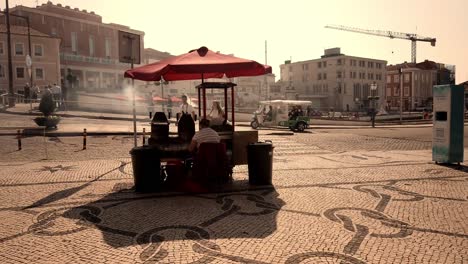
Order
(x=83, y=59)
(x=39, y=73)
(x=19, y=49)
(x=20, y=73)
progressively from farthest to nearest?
(x=83, y=59), (x=39, y=73), (x=19, y=49), (x=20, y=73)

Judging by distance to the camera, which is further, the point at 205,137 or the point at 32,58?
the point at 32,58

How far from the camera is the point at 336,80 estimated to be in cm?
8681

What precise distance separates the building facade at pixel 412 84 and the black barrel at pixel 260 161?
91710 mm

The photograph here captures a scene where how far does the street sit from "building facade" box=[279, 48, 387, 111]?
241ft

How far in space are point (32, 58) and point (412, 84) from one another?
283 feet

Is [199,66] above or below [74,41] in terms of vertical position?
below

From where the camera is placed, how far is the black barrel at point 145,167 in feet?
23.6

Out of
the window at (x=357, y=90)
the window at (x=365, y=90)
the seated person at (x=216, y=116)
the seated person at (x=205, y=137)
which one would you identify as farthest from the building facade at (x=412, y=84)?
the seated person at (x=205, y=137)

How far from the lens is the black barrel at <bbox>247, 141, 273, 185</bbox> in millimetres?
7793

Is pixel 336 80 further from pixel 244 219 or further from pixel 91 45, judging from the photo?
pixel 244 219

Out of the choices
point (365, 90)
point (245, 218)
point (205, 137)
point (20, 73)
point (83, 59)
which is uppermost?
point (83, 59)

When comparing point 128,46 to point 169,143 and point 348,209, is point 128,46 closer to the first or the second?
point 169,143

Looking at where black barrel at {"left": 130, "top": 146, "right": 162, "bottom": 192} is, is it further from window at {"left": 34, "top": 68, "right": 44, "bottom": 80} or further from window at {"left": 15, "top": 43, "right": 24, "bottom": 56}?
window at {"left": 34, "top": 68, "right": 44, "bottom": 80}

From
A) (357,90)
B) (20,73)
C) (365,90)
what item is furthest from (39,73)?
(365,90)
